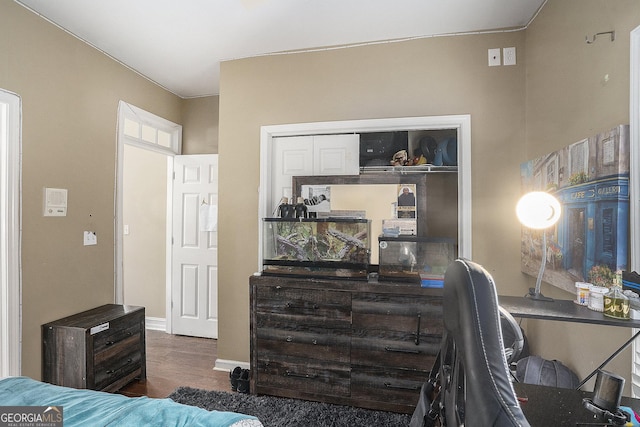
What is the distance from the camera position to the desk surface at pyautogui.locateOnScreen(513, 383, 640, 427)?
0.96m

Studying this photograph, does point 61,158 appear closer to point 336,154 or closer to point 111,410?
point 111,410

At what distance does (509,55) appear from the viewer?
2.41 metres

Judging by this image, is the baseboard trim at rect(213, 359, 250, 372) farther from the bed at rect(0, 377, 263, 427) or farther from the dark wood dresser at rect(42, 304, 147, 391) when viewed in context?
the bed at rect(0, 377, 263, 427)

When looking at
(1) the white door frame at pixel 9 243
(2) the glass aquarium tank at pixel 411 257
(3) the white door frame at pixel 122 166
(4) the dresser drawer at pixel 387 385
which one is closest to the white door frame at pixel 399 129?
(2) the glass aquarium tank at pixel 411 257

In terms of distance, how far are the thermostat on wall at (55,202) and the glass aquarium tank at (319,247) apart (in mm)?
1568

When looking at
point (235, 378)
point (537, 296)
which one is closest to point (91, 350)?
point (235, 378)

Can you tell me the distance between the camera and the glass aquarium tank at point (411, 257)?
2.39 metres

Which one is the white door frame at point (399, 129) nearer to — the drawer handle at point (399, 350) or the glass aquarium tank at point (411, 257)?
the glass aquarium tank at point (411, 257)

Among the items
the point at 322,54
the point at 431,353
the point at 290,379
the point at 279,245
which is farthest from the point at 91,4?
the point at 431,353

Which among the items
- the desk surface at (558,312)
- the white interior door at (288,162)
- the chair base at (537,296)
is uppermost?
the white interior door at (288,162)

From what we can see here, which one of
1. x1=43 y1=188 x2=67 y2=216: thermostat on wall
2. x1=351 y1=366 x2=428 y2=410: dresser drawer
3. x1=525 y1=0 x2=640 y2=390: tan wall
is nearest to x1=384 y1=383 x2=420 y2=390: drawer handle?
x1=351 y1=366 x2=428 y2=410: dresser drawer

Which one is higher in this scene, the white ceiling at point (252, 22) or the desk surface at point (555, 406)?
the white ceiling at point (252, 22)

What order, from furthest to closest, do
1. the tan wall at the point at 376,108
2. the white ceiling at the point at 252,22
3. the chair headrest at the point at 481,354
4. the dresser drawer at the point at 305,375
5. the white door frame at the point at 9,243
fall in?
the tan wall at the point at 376,108, the dresser drawer at the point at 305,375, the white ceiling at the point at 252,22, the white door frame at the point at 9,243, the chair headrest at the point at 481,354

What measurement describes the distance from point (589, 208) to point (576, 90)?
702 millimetres
